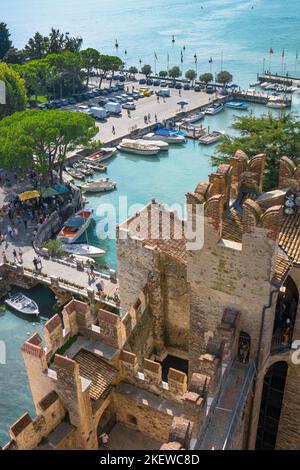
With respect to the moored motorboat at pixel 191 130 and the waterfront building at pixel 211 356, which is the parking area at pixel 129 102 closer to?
the moored motorboat at pixel 191 130

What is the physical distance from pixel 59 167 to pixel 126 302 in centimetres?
3497

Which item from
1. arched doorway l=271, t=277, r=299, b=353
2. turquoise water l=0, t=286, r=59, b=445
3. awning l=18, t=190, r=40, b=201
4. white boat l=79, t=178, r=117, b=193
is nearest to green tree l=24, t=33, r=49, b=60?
white boat l=79, t=178, r=117, b=193

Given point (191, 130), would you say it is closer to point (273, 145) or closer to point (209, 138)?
point (209, 138)

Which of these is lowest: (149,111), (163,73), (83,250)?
(83,250)

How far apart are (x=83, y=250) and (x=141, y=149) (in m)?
27.1

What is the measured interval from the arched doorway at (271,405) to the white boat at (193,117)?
196 ft

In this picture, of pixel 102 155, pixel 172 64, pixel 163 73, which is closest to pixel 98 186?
pixel 102 155

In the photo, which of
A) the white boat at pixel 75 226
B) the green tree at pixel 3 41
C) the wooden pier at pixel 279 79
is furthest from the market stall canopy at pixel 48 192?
the green tree at pixel 3 41

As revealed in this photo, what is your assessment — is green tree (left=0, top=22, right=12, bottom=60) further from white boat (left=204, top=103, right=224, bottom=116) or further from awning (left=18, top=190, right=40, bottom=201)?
awning (left=18, top=190, right=40, bottom=201)

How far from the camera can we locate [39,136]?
4616cm

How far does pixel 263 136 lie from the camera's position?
34219 mm

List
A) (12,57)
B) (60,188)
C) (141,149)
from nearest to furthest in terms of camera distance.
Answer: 1. (60,188)
2. (141,149)
3. (12,57)

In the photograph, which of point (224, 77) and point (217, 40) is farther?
point (217, 40)

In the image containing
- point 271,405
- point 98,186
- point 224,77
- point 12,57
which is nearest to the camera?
point 271,405
